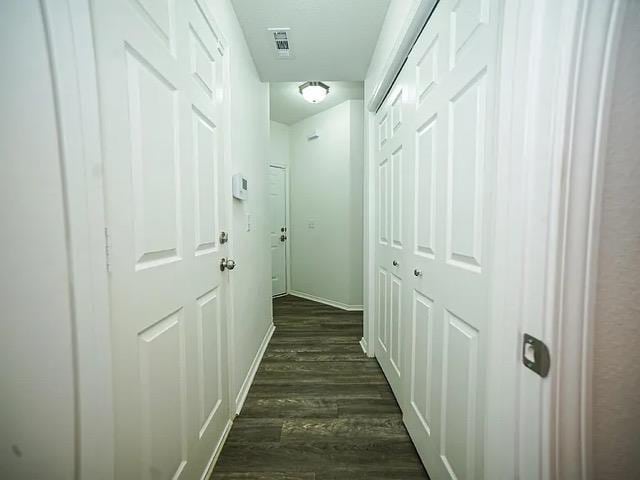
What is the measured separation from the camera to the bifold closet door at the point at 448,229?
0.73 meters

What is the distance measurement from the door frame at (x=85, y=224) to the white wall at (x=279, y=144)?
364 centimetres

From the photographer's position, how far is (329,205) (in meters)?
3.67

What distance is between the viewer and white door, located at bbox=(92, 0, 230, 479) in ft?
1.97

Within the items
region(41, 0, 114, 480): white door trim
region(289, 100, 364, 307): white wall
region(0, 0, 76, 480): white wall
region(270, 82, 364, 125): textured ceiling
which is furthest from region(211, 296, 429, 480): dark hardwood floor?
region(270, 82, 364, 125): textured ceiling

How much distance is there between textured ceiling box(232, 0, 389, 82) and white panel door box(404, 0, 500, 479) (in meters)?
0.67

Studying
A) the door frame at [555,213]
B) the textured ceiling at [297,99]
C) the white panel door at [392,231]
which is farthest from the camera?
the textured ceiling at [297,99]

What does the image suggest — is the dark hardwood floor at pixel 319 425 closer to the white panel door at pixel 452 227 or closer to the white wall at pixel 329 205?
the white panel door at pixel 452 227

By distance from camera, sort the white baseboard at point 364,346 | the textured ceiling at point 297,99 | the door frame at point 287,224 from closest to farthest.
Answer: the white baseboard at point 364,346, the textured ceiling at point 297,99, the door frame at point 287,224

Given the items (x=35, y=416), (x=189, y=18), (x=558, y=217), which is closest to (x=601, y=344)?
(x=558, y=217)

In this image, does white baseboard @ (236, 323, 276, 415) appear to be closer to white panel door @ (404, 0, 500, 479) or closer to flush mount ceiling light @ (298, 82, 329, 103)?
white panel door @ (404, 0, 500, 479)

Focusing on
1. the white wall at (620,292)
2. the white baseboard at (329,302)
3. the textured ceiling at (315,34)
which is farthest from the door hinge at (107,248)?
the white baseboard at (329,302)

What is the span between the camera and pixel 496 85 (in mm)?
659

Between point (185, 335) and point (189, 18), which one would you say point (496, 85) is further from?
point (185, 335)

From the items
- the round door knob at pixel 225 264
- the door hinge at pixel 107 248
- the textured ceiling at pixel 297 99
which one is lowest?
the round door knob at pixel 225 264
